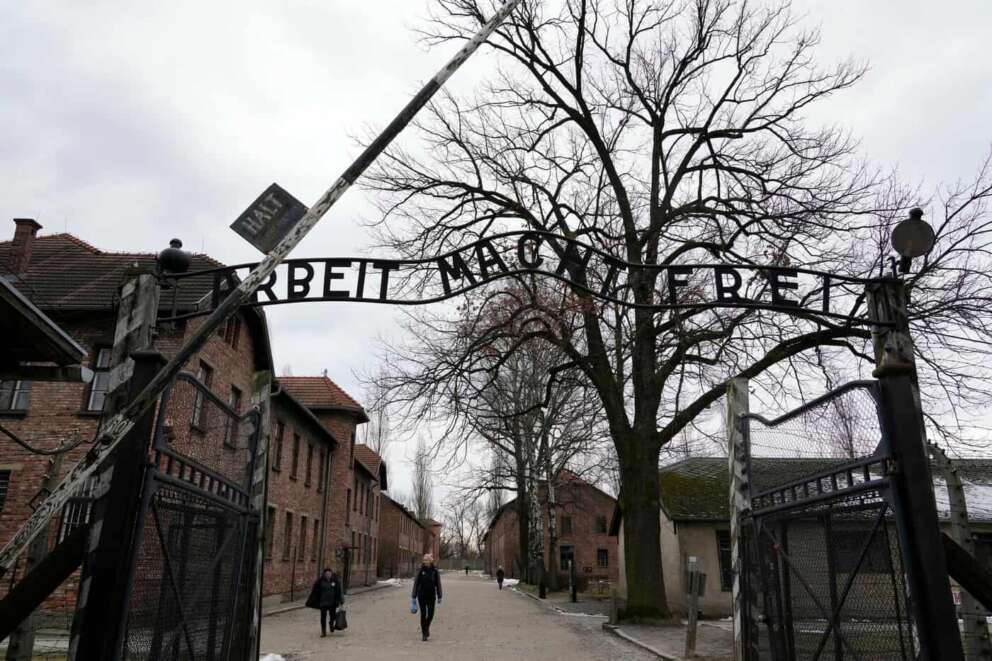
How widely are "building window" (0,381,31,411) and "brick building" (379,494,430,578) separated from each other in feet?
145

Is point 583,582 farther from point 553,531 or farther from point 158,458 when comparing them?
point 158,458

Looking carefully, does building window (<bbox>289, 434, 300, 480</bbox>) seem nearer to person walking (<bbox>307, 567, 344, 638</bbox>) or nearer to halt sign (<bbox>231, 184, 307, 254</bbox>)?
person walking (<bbox>307, 567, 344, 638</bbox>)

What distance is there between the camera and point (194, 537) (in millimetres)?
5457

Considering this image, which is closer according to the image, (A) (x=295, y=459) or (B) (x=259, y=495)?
(B) (x=259, y=495)

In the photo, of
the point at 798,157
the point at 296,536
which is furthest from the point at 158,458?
the point at 296,536

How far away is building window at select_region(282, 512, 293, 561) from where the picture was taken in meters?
26.9

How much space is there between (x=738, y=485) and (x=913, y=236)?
2.90 meters

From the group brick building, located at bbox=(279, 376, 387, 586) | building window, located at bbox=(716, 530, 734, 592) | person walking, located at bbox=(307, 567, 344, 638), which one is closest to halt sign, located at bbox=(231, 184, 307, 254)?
person walking, located at bbox=(307, 567, 344, 638)

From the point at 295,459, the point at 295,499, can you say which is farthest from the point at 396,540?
the point at 295,459

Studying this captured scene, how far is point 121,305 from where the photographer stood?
18.2 ft

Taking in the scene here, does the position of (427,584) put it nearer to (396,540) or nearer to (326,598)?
(326,598)

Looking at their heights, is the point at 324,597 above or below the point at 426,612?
above

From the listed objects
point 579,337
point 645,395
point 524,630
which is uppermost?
point 579,337

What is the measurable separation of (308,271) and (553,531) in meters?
29.1
